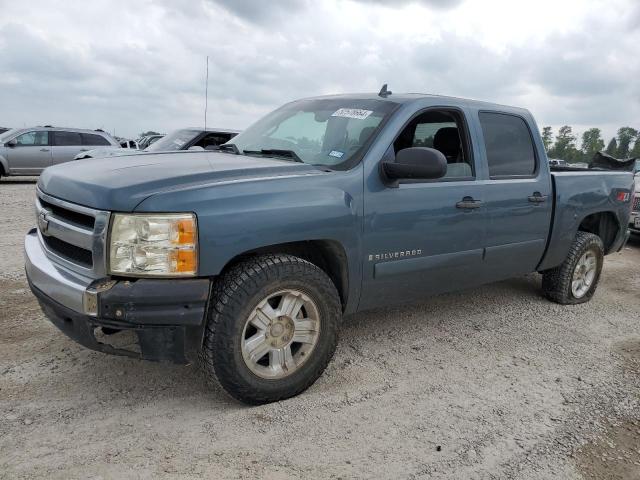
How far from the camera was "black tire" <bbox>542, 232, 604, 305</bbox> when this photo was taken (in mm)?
5023

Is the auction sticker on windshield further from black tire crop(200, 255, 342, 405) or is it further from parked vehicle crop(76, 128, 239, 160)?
parked vehicle crop(76, 128, 239, 160)

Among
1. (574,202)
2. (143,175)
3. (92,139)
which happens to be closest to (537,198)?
(574,202)

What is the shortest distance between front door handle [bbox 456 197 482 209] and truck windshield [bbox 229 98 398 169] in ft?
2.66

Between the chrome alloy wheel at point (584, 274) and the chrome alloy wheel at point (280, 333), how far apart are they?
3261 mm

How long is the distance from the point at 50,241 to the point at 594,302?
5056 millimetres

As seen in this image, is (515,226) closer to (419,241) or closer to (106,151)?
(419,241)

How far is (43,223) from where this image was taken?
3.04m

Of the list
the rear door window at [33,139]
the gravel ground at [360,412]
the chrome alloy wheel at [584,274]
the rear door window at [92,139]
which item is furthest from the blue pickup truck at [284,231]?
the rear door window at [33,139]

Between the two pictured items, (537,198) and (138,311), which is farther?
(537,198)

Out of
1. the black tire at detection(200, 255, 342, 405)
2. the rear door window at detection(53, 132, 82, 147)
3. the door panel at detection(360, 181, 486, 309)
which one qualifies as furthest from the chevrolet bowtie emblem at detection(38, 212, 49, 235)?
the rear door window at detection(53, 132, 82, 147)

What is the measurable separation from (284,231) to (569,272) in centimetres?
341

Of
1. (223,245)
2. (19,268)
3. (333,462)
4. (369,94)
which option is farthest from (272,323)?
(19,268)

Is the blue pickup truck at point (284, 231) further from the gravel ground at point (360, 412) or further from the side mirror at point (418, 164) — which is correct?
the gravel ground at point (360, 412)

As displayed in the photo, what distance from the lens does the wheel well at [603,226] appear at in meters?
5.45
